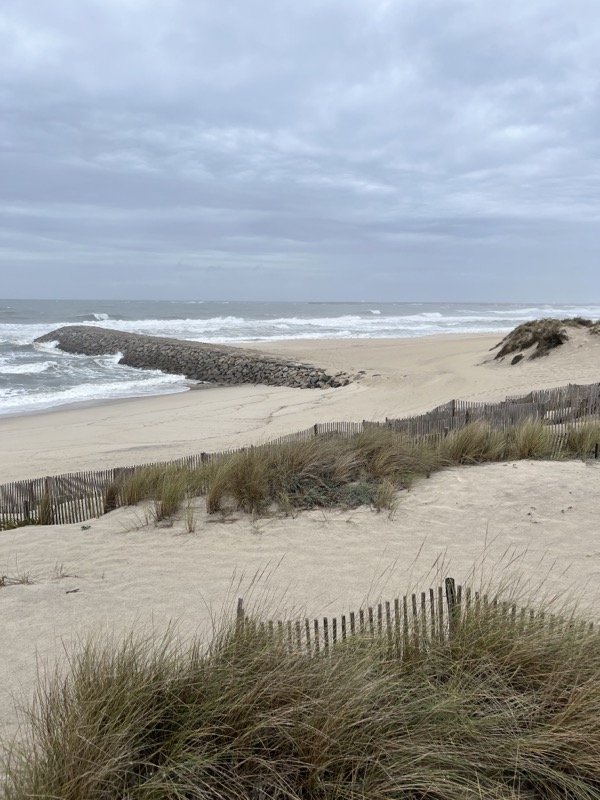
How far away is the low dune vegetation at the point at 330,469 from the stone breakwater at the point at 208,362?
619 inches

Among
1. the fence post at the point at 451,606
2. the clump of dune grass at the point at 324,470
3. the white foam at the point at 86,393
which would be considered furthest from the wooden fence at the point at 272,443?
the white foam at the point at 86,393

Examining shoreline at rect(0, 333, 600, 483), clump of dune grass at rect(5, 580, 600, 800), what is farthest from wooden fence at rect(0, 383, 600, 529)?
clump of dune grass at rect(5, 580, 600, 800)

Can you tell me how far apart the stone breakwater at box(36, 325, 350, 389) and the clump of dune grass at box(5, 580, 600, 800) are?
2200 cm

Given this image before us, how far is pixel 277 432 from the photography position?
15219 millimetres

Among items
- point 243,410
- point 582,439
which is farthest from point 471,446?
point 243,410

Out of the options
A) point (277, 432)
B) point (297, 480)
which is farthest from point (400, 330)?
point (297, 480)

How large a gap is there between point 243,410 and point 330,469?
38.9 feet

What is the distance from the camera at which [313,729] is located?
251 cm

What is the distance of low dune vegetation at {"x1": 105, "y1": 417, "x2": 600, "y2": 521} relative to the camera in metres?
7.52

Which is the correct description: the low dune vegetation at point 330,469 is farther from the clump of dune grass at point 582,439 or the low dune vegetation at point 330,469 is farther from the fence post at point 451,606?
the fence post at point 451,606

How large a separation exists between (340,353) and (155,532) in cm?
2746

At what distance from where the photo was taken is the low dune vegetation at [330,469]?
752 cm

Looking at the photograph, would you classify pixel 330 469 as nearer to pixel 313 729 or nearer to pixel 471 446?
pixel 471 446

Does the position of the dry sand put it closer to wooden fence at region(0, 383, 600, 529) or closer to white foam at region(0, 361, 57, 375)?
wooden fence at region(0, 383, 600, 529)
